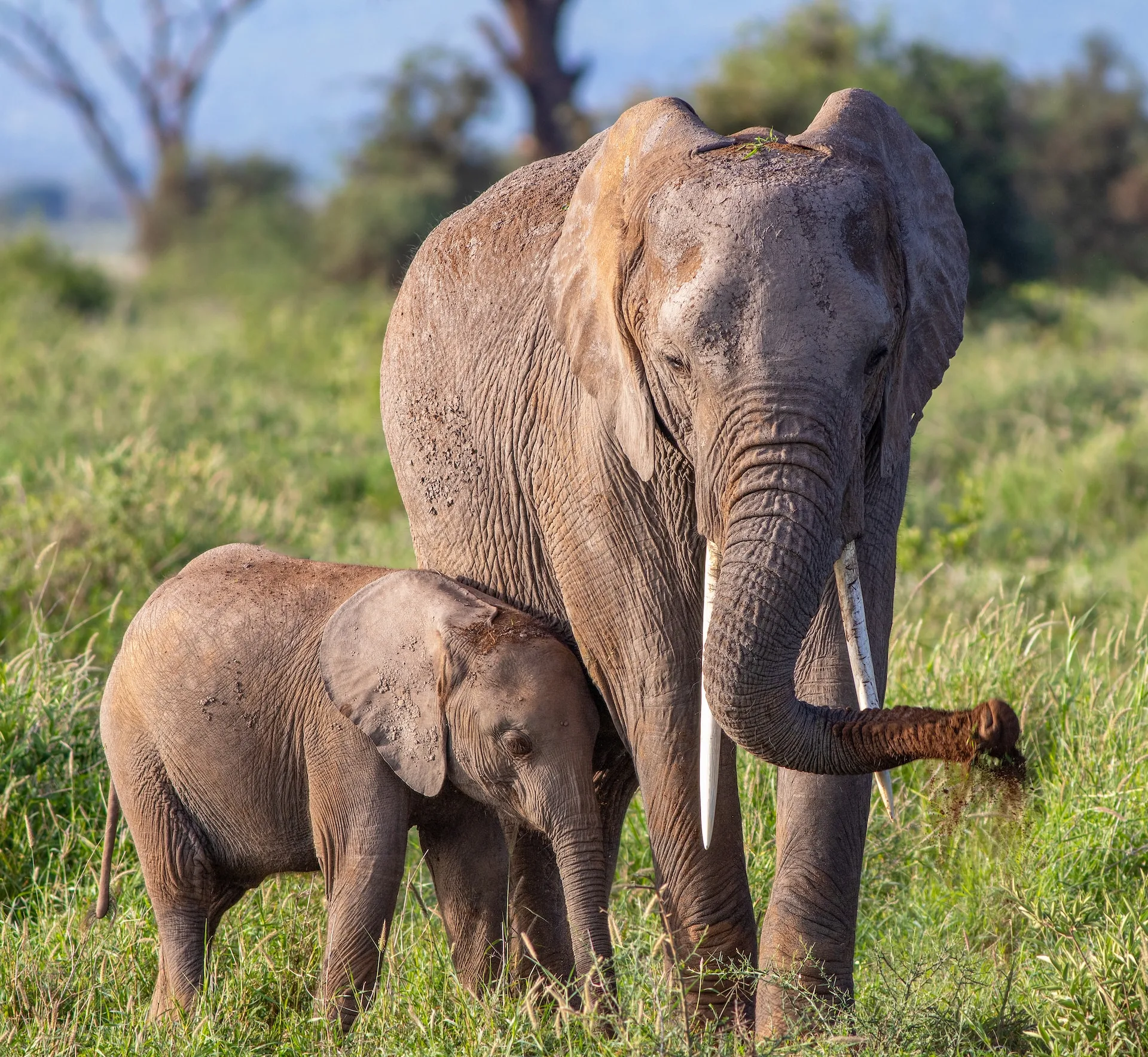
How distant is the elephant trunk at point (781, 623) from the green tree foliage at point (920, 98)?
550 inches

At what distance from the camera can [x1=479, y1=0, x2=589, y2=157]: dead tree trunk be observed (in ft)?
63.4

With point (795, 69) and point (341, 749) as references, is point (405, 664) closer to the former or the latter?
point (341, 749)

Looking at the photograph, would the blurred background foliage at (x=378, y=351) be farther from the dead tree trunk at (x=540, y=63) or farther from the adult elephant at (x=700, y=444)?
the adult elephant at (x=700, y=444)

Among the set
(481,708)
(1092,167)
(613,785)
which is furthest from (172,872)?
(1092,167)

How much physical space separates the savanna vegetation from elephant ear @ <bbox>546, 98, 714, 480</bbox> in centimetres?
116

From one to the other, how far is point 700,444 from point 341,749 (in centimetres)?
109

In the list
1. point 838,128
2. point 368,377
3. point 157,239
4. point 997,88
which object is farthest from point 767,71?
point 157,239

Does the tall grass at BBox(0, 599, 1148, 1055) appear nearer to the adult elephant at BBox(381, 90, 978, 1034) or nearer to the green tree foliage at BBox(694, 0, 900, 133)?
the adult elephant at BBox(381, 90, 978, 1034)

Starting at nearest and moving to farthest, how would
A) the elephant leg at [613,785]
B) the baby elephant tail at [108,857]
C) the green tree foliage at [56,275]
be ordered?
the elephant leg at [613,785]
the baby elephant tail at [108,857]
the green tree foliage at [56,275]

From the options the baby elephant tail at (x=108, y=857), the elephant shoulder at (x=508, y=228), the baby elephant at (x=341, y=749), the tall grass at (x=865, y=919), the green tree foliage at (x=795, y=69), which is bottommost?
the tall grass at (x=865, y=919)

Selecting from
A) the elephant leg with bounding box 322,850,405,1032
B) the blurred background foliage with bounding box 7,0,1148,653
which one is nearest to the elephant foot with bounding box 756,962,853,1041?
the elephant leg with bounding box 322,850,405,1032

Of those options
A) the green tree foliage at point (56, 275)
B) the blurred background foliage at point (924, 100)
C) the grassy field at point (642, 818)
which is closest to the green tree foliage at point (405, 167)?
the green tree foliage at point (56, 275)

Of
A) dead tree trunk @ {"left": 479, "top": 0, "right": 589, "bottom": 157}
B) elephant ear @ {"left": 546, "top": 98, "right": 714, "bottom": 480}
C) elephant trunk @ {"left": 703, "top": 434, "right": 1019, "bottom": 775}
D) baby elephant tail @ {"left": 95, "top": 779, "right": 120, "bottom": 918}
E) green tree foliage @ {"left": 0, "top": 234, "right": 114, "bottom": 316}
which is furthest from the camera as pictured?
green tree foliage @ {"left": 0, "top": 234, "right": 114, "bottom": 316}

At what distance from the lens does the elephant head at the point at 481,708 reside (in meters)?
3.37
